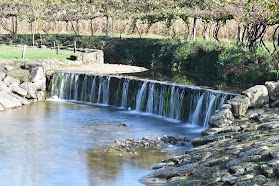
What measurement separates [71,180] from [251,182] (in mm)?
4933

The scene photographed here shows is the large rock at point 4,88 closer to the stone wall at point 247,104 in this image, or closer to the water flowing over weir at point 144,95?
the water flowing over weir at point 144,95

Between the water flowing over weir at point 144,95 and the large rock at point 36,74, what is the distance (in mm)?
998

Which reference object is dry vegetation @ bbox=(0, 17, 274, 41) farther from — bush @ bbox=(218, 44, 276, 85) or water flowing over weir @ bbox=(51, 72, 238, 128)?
water flowing over weir @ bbox=(51, 72, 238, 128)

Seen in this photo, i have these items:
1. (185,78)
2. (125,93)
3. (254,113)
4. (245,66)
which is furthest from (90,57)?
(254,113)

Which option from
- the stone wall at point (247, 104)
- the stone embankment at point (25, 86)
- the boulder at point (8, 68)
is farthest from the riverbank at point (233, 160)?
the boulder at point (8, 68)

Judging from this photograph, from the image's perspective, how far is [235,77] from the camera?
2555 cm

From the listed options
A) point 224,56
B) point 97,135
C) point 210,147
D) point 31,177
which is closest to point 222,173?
point 210,147

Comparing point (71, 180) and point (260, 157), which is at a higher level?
point (260, 157)

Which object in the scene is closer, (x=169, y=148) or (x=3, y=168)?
(x=3, y=168)

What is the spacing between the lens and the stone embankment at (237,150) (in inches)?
403

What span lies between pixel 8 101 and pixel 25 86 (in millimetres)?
2232

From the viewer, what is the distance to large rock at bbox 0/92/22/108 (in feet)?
73.7

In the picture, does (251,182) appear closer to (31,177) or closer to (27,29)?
(31,177)

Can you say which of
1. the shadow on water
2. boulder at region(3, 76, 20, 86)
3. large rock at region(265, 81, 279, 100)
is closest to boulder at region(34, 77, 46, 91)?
boulder at region(3, 76, 20, 86)
